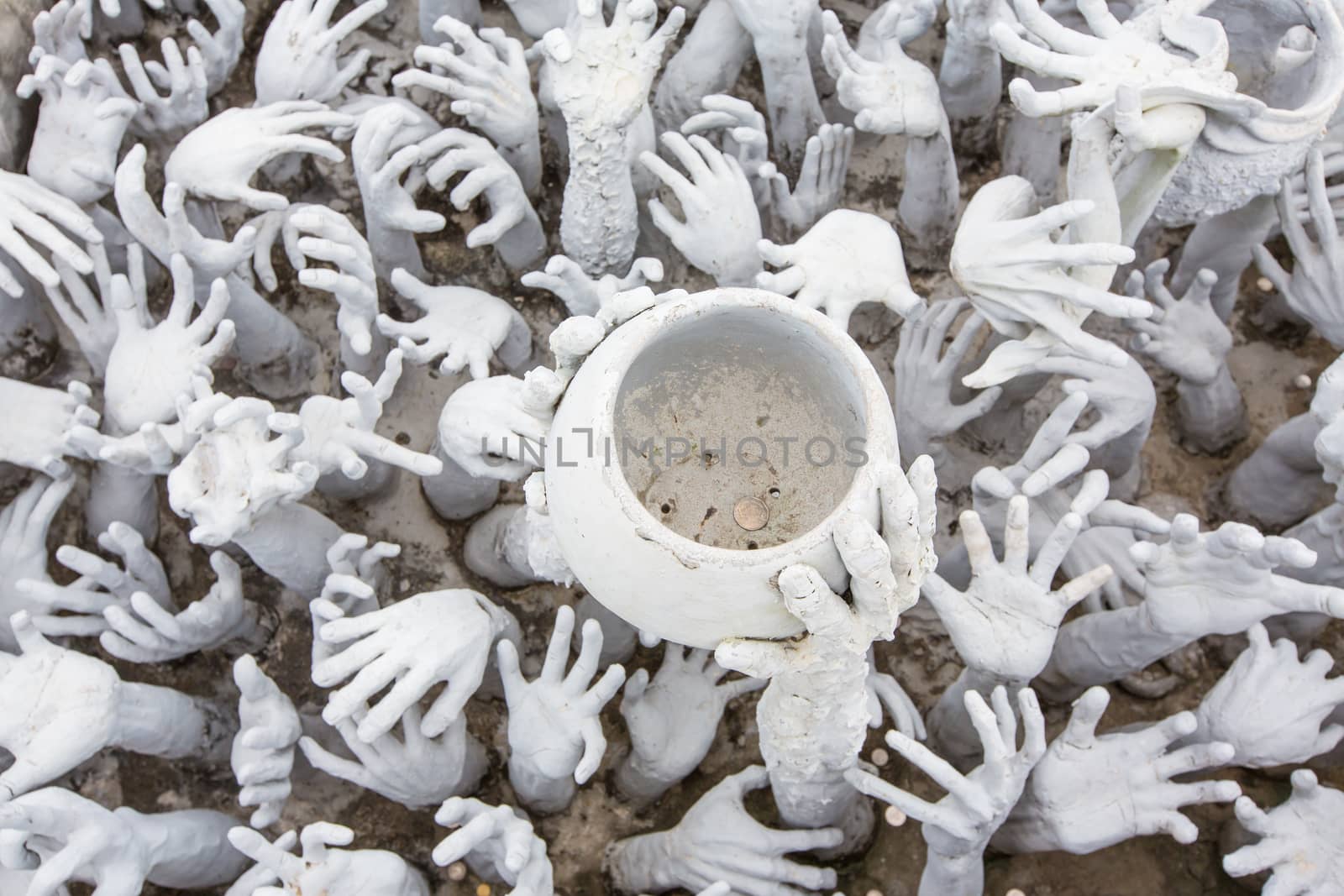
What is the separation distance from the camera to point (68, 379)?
1719 mm

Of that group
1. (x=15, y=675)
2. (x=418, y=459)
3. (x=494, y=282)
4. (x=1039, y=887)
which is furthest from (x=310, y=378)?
(x=1039, y=887)

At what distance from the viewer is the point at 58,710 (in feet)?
4.19

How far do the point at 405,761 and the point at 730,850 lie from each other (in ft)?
1.26

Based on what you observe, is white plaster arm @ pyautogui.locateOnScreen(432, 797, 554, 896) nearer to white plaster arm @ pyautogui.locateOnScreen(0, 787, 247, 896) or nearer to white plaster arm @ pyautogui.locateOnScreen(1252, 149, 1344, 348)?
white plaster arm @ pyautogui.locateOnScreen(0, 787, 247, 896)

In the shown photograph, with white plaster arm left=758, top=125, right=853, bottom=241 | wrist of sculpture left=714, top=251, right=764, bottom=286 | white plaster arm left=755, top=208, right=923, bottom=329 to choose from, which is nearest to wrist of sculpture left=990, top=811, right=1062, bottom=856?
white plaster arm left=755, top=208, right=923, bottom=329

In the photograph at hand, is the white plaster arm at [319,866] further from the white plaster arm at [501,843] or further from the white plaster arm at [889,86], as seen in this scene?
the white plaster arm at [889,86]

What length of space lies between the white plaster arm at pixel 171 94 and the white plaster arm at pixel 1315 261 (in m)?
1.40

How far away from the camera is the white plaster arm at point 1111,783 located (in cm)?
131

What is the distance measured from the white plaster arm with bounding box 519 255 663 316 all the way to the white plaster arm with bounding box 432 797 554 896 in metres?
0.59

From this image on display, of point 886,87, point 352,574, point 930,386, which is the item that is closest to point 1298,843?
point 930,386

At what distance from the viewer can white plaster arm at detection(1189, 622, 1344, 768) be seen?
1.35 m

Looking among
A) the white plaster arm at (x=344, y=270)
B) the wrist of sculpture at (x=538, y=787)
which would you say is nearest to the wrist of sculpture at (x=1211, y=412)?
the wrist of sculpture at (x=538, y=787)

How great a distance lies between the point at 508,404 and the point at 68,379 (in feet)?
2.55

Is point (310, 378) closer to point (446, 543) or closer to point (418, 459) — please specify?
point (446, 543)
